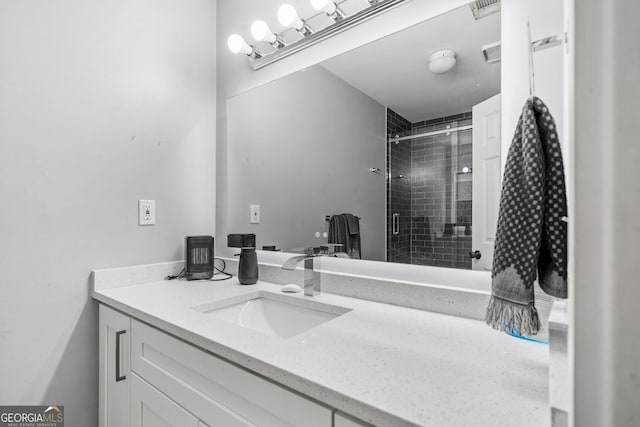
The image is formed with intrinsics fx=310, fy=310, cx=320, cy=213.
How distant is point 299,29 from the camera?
50.6 inches

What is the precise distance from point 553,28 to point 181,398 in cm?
137

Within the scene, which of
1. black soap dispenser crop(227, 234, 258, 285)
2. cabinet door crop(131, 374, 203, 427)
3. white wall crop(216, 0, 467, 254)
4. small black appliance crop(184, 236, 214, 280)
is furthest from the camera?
small black appliance crop(184, 236, 214, 280)

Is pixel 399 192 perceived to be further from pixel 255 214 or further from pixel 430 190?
pixel 255 214

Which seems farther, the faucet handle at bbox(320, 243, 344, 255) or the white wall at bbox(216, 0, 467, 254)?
the faucet handle at bbox(320, 243, 344, 255)

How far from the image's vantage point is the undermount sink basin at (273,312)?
1.05 meters

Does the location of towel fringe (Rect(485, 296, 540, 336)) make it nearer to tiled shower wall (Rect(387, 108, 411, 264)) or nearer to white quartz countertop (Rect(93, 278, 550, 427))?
white quartz countertop (Rect(93, 278, 550, 427))

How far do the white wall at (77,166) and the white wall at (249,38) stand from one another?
0.18 metres

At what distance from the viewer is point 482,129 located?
922 mm

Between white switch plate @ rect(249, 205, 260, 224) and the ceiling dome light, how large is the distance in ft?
3.14

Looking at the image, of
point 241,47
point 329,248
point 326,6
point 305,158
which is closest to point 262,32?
point 241,47

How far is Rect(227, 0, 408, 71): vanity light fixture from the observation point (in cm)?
114

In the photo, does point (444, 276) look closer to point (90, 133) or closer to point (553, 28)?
point (553, 28)

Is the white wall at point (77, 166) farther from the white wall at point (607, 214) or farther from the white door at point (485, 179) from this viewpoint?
the white wall at point (607, 214)

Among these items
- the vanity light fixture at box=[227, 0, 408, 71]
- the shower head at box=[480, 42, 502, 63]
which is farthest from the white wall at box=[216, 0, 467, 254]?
the shower head at box=[480, 42, 502, 63]
